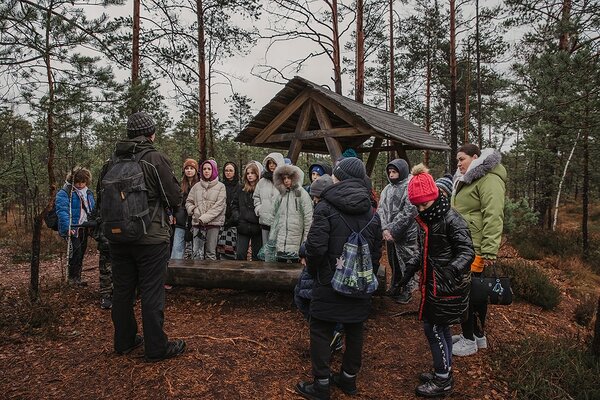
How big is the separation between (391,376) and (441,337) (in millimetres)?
652

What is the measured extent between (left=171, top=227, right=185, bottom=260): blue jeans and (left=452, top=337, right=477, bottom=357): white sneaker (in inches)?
161

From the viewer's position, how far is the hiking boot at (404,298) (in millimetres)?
4809

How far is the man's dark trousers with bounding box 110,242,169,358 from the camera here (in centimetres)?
300

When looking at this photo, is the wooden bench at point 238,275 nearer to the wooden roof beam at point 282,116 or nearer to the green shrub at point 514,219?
the wooden roof beam at point 282,116

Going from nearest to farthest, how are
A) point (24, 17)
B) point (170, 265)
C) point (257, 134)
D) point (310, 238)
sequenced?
point (310, 238), point (24, 17), point (170, 265), point (257, 134)

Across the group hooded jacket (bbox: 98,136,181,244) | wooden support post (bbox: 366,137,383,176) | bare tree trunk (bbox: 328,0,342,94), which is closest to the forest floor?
hooded jacket (bbox: 98,136,181,244)

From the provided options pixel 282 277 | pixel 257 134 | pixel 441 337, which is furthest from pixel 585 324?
pixel 257 134

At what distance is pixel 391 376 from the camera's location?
310cm

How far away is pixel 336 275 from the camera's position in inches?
102

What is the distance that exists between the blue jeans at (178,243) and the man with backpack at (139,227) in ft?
7.58

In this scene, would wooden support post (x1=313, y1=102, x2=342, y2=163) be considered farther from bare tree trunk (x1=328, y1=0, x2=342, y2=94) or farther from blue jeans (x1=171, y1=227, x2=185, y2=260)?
bare tree trunk (x1=328, y1=0, x2=342, y2=94)

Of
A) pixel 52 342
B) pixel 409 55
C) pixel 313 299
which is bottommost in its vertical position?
pixel 52 342

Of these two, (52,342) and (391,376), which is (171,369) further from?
(391,376)

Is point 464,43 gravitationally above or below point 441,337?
above
